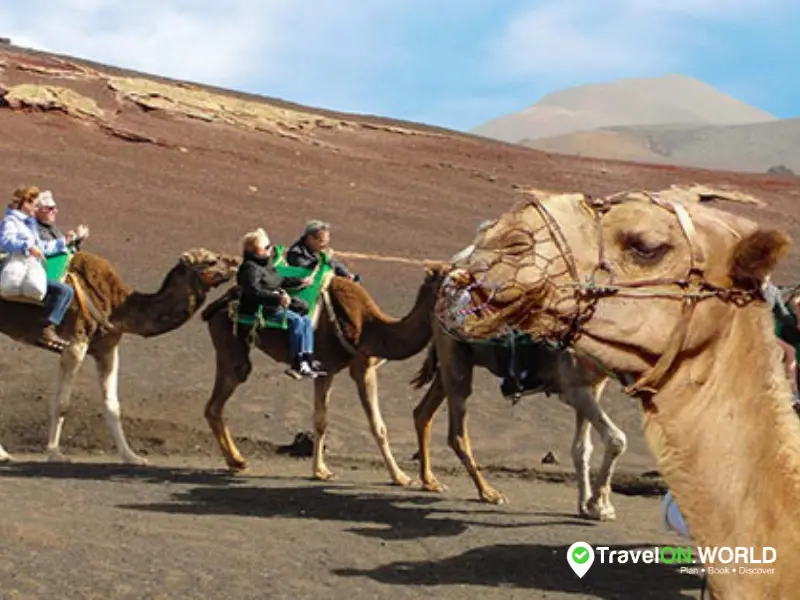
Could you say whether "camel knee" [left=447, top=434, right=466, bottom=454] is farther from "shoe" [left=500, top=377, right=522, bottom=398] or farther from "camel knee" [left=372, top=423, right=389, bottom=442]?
"camel knee" [left=372, top=423, right=389, bottom=442]

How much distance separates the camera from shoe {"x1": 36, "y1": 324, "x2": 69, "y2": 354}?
44.1 feet

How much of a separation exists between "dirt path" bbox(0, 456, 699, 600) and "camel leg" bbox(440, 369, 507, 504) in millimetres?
290

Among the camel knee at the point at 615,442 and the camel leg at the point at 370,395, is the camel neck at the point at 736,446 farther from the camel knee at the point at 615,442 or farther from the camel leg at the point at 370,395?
the camel leg at the point at 370,395

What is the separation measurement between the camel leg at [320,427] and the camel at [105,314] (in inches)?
56.2

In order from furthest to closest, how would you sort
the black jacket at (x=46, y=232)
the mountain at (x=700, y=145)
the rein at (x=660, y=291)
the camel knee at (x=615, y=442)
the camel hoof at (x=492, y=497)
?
the mountain at (x=700, y=145)
the black jacket at (x=46, y=232)
the camel hoof at (x=492, y=497)
the camel knee at (x=615, y=442)
the rein at (x=660, y=291)

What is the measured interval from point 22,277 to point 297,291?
260cm

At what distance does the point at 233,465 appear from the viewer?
1331 centimetres

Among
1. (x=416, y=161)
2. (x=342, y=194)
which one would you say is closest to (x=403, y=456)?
(x=342, y=194)

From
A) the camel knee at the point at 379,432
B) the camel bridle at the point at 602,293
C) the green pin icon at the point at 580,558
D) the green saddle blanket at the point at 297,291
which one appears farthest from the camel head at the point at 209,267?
the camel bridle at the point at 602,293

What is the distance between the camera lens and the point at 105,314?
13852 mm

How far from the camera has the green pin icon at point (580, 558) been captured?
8.66 metres

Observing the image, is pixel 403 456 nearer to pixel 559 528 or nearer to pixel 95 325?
pixel 95 325

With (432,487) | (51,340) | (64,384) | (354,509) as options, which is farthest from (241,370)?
(354,509)

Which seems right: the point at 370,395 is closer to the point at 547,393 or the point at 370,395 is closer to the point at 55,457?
the point at 547,393
